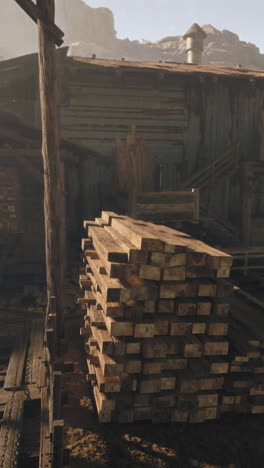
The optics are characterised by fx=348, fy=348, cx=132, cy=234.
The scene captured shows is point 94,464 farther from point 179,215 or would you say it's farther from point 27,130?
point 27,130

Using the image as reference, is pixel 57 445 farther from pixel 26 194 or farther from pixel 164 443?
pixel 26 194

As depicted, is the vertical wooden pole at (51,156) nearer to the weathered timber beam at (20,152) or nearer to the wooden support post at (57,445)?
the wooden support post at (57,445)

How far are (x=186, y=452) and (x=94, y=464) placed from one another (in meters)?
1.08

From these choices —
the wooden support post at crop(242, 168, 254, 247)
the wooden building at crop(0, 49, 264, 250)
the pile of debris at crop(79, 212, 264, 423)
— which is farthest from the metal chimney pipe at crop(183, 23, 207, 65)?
the pile of debris at crop(79, 212, 264, 423)

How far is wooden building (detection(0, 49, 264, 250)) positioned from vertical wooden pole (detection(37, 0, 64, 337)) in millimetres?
5693

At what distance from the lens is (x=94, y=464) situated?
12.6 feet

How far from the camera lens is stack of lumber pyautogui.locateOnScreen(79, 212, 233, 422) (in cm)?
400

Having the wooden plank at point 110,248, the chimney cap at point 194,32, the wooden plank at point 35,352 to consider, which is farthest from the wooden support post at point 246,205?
the chimney cap at point 194,32

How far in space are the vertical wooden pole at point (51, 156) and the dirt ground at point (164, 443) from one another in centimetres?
220

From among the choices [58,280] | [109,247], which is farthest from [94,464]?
[58,280]

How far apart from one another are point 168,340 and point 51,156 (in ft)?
11.1

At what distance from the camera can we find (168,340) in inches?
169

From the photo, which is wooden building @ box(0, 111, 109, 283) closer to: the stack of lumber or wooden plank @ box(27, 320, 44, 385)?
wooden plank @ box(27, 320, 44, 385)

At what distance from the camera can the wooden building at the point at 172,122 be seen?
11.7 m
